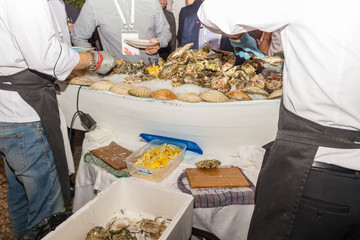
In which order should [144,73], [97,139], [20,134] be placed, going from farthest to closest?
[144,73] → [97,139] → [20,134]

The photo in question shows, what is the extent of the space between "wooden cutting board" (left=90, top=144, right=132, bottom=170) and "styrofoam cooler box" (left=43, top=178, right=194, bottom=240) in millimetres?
209

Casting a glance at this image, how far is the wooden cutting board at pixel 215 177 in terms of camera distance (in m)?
1.21

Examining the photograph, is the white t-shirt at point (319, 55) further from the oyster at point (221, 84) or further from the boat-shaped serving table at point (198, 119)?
the oyster at point (221, 84)

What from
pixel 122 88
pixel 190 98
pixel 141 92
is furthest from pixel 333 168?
pixel 122 88

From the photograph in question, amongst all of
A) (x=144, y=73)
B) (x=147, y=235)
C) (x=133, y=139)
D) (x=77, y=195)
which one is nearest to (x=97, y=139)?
(x=133, y=139)

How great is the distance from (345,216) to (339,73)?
472mm

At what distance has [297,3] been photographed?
0.76 m

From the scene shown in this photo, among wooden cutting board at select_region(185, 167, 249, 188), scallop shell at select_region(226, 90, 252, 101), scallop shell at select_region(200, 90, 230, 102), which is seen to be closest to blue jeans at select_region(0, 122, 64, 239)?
→ wooden cutting board at select_region(185, 167, 249, 188)

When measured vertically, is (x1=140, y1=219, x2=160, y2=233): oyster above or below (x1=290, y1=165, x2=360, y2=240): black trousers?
below

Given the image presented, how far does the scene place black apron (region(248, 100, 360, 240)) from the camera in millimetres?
823

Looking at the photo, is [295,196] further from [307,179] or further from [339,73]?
[339,73]

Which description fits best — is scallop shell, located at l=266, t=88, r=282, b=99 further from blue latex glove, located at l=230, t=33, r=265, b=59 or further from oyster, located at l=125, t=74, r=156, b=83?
oyster, located at l=125, t=74, r=156, b=83

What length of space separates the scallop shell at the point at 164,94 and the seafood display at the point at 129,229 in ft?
2.24

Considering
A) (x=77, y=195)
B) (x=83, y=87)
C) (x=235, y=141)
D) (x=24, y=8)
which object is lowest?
(x=77, y=195)
